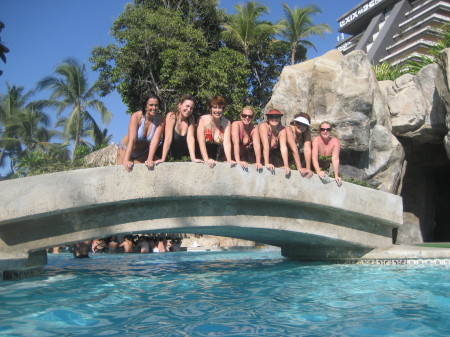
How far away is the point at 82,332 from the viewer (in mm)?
2891

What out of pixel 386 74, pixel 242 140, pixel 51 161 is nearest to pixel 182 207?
pixel 242 140

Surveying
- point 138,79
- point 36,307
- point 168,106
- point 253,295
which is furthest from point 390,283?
point 138,79

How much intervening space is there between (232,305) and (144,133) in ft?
10.8

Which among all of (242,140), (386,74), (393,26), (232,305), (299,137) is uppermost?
(393,26)

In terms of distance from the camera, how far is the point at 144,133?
6.18m

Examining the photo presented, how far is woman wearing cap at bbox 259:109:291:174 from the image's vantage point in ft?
21.3

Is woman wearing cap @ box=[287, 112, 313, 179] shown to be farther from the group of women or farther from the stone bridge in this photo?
the stone bridge

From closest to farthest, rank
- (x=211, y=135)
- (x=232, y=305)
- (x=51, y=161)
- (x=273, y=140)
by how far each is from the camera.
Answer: (x=232, y=305), (x=211, y=135), (x=273, y=140), (x=51, y=161)

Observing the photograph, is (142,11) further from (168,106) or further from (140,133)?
(140,133)

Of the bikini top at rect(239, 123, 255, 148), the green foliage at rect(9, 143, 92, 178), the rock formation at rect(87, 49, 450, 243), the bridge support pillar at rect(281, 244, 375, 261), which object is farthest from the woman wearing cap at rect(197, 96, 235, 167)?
the green foliage at rect(9, 143, 92, 178)

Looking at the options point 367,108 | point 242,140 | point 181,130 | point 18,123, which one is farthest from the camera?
point 18,123

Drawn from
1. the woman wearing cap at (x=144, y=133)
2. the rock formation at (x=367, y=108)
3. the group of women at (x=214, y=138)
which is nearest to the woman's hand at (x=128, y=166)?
the group of women at (x=214, y=138)

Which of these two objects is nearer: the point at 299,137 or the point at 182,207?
the point at 182,207

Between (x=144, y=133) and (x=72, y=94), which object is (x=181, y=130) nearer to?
(x=144, y=133)
